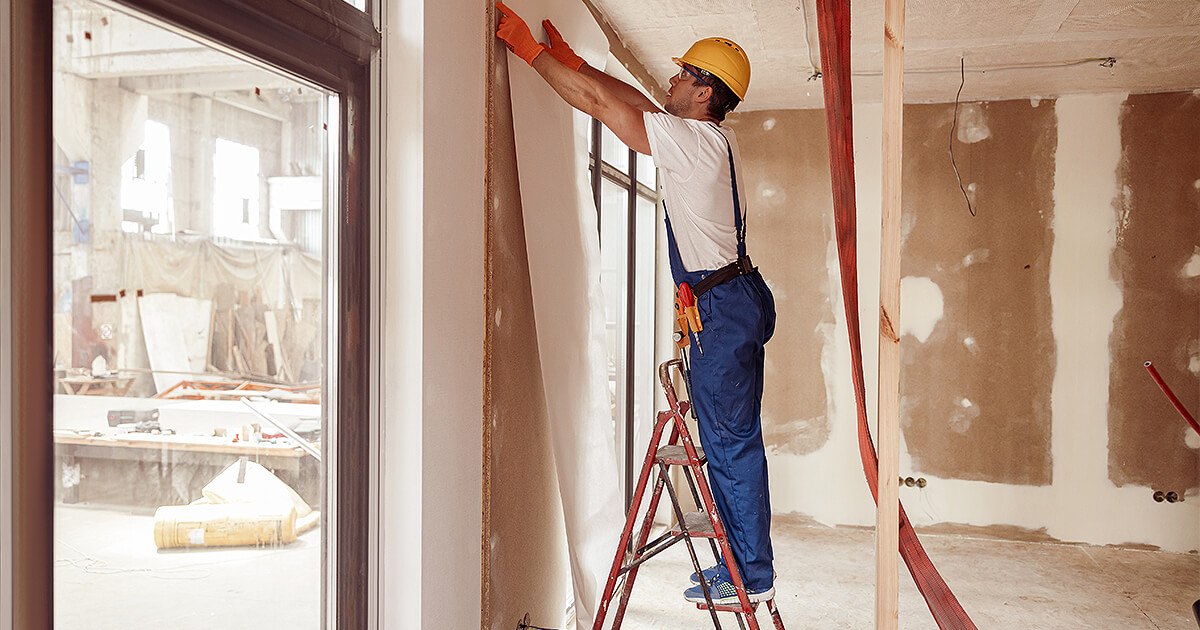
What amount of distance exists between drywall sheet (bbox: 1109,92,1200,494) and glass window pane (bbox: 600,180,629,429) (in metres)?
3.02

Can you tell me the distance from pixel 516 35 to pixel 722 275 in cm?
93

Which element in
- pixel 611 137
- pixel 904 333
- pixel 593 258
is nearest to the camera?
pixel 593 258

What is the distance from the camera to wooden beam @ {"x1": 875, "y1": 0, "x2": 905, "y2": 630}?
4.35 feet

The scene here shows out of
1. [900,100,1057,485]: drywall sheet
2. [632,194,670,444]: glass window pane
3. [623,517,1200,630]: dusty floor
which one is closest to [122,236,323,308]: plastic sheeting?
[623,517,1200,630]: dusty floor

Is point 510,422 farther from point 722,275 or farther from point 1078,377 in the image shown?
point 1078,377

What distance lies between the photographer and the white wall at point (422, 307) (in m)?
1.80

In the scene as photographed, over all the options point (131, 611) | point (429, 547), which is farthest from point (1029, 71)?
point (131, 611)

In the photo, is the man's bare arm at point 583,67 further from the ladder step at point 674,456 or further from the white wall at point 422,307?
the ladder step at point 674,456

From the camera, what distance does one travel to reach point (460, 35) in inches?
78.0

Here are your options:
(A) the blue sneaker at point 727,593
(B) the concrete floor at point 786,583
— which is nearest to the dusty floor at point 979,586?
(B) the concrete floor at point 786,583

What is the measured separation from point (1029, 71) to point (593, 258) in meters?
3.05

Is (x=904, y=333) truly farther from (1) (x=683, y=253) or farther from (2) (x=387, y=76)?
(2) (x=387, y=76)

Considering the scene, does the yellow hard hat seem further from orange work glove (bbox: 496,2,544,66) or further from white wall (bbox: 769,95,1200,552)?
white wall (bbox: 769,95,1200,552)

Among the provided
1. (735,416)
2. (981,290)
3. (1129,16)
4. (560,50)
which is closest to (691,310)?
(735,416)
